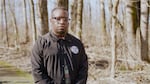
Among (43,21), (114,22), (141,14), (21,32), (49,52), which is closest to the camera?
(49,52)

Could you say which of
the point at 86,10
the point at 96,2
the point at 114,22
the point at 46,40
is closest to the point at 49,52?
the point at 46,40

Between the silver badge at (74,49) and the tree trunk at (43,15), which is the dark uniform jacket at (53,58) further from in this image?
the tree trunk at (43,15)

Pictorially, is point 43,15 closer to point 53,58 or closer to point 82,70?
point 82,70

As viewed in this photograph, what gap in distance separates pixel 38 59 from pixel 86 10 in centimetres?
2809

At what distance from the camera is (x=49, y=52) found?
12.2ft

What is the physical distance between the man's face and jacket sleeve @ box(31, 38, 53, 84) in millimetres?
218

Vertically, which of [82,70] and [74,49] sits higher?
[74,49]

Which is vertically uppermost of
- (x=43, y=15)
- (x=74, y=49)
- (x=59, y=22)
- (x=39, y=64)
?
(x=43, y=15)

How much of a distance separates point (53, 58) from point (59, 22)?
1.32 ft

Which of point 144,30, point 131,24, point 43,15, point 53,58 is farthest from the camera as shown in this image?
point 131,24

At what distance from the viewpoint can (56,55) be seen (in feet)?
12.3

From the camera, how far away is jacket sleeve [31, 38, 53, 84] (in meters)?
3.75

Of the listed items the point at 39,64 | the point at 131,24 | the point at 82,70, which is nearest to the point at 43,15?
the point at 131,24

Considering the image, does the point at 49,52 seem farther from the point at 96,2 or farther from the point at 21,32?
the point at 21,32
